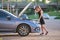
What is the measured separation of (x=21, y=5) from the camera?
58.4m

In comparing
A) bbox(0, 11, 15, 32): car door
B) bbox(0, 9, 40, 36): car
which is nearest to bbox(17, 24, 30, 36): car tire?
bbox(0, 9, 40, 36): car

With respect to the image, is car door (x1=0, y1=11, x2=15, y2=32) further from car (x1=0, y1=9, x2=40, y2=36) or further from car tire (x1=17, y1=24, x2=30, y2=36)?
car tire (x1=17, y1=24, x2=30, y2=36)

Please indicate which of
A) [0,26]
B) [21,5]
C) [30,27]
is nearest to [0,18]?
[0,26]

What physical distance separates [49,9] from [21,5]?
5.48 meters

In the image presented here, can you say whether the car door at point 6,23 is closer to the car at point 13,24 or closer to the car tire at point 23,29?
the car at point 13,24

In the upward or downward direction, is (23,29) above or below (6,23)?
below

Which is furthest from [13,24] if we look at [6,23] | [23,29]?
[23,29]

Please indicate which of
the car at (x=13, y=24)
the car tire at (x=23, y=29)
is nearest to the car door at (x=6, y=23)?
the car at (x=13, y=24)

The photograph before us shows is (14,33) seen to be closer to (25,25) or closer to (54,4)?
(25,25)

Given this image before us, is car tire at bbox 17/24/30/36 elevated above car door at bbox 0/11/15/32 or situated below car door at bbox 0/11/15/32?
below

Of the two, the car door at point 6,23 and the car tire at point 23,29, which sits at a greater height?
the car door at point 6,23

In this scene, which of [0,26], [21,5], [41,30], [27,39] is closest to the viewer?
[27,39]

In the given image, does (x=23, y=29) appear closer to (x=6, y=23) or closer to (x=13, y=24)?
(x=13, y=24)

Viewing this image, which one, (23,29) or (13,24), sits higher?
(13,24)
